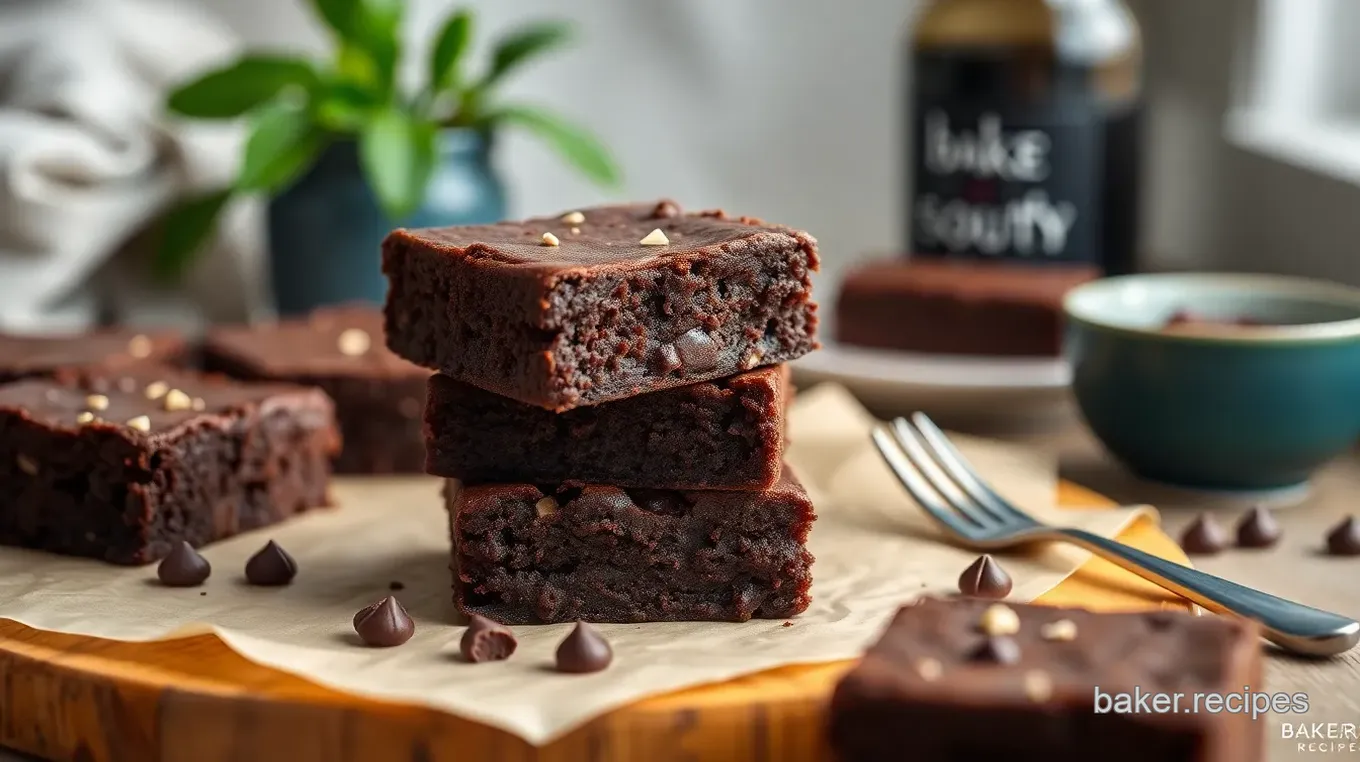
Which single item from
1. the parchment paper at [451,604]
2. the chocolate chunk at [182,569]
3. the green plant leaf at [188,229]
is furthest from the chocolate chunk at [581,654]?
the green plant leaf at [188,229]

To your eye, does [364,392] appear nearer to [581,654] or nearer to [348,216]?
[348,216]

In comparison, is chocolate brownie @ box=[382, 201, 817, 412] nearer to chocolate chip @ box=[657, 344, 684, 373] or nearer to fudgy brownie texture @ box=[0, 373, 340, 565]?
chocolate chip @ box=[657, 344, 684, 373]

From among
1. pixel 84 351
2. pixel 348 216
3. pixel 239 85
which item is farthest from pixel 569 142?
pixel 84 351

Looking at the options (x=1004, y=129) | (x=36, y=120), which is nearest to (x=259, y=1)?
(x=36, y=120)

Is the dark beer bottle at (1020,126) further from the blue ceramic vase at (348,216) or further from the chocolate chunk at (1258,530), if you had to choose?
the chocolate chunk at (1258,530)

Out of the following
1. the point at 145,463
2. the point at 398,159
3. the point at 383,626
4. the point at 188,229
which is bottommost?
the point at 383,626

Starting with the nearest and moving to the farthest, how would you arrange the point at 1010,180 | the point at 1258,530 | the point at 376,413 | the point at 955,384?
the point at 1258,530 < the point at 376,413 < the point at 955,384 < the point at 1010,180
